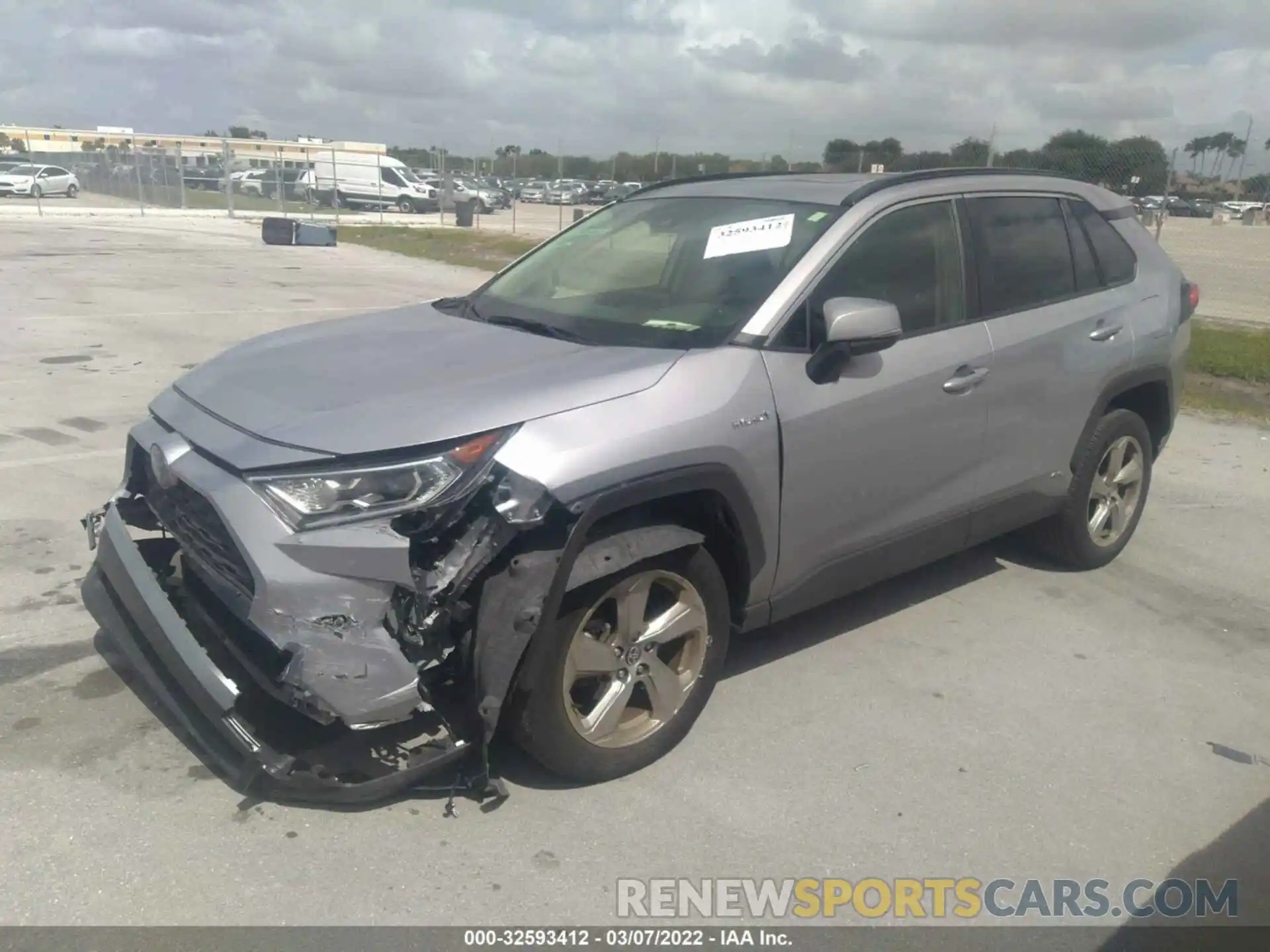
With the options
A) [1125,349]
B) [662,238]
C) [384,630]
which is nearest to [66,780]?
[384,630]

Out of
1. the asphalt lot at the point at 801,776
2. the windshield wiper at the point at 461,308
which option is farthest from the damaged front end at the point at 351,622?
the windshield wiper at the point at 461,308

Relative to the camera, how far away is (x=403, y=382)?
3328 millimetres

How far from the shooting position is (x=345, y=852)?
2980 mm

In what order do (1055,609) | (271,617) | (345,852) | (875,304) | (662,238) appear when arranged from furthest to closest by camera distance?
1. (1055,609)
2. (662,238)
3. (875,304)
4. (345,852)
5. (271,617)

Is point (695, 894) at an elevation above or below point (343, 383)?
below

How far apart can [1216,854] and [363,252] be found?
22.2 meters

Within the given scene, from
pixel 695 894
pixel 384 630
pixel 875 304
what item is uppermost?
pixel 875 304

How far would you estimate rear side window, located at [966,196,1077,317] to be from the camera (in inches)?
173

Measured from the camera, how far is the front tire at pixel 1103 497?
4938 millimetres

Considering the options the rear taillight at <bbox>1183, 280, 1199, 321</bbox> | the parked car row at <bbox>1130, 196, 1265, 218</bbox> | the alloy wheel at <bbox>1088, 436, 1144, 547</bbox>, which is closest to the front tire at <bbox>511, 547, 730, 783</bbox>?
the alloy wheel at <bbox>1088, 436, 1144, 547</bbox>

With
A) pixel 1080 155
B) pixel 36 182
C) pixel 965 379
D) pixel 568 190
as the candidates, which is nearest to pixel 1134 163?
pixel 1080 155

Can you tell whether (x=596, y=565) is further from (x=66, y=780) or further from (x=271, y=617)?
(x=66, y=780)

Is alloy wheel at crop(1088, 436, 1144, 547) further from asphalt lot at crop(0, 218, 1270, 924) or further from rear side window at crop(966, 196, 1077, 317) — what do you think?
rear side window at crop(966, 196, 1077, 317)

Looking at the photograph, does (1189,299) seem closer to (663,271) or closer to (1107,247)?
(1107,247)
